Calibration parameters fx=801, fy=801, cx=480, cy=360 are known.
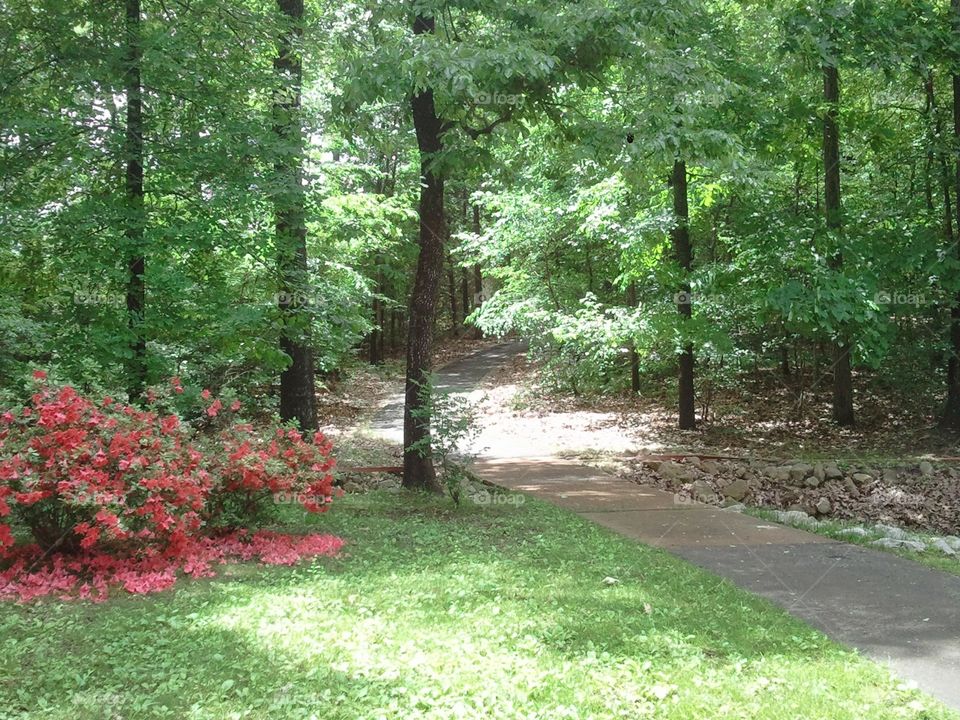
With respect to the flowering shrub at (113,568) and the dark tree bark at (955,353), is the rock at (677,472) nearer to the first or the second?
the dark tree bark at (955,353)

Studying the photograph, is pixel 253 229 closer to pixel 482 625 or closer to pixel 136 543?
pixel 136 543

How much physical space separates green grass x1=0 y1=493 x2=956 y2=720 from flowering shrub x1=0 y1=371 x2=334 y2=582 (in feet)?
1.47

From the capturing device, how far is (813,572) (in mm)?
5551

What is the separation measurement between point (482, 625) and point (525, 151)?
8.66 meters

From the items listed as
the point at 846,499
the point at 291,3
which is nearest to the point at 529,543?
the point at 846,499

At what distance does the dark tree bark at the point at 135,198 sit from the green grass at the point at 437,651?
2.65 m

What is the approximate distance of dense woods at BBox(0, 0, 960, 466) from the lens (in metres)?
6.84

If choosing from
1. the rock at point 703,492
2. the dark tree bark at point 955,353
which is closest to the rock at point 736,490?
the rock at point 703,492

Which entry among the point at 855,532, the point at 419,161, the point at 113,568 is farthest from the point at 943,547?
the point at 419,161

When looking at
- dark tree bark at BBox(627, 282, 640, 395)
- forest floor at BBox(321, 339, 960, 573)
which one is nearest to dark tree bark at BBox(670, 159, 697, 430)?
forest floor at BBox(321, 339, 960, 573)

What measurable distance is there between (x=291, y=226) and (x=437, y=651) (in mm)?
4972

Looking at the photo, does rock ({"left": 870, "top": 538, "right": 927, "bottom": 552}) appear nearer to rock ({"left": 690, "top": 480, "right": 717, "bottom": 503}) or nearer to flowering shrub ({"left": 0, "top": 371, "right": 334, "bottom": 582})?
rock ({"left": 690, "top": 480, "right": 717, "bottom": 503})

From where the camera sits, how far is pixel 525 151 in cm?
1170

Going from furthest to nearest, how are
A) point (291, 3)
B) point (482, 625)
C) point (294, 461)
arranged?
point (291, 3) < point (294, 461) < point (482, 625)
